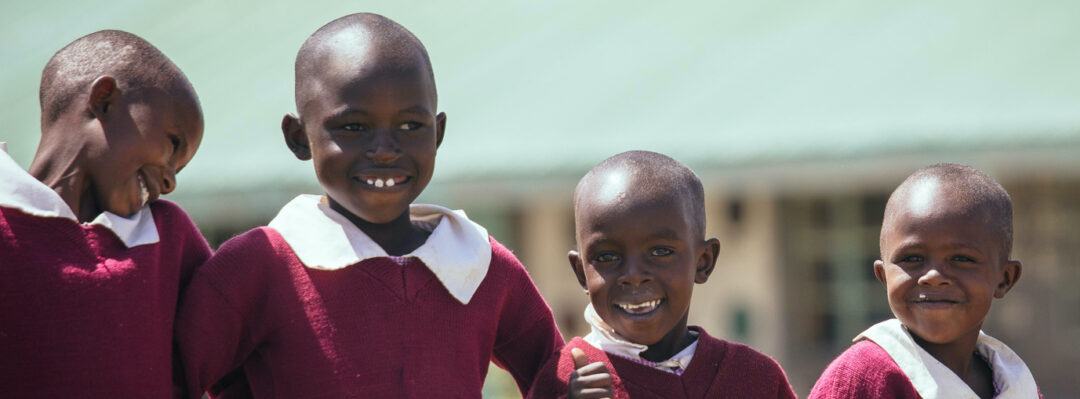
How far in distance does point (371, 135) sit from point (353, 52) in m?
0.17

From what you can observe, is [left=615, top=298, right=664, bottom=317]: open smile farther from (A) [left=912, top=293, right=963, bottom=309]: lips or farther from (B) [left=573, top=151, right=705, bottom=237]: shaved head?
(A) [left=912, top=293, right=963, bottom=309]: lips

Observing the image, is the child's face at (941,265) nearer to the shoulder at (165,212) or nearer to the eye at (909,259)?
the eye at (909,259)

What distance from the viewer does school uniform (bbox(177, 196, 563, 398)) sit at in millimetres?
2396

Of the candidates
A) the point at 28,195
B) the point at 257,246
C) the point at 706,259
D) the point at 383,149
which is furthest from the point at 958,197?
the point at 28,195

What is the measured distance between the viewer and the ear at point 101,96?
225 cm

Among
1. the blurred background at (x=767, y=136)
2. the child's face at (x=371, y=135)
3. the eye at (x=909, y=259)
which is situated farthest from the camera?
the blurred background at (x=767, y=136)

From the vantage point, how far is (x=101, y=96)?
2258 mm

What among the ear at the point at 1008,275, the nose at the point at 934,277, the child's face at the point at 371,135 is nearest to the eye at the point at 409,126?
the child's face at the point at 371,135

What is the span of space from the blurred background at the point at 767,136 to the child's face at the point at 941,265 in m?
4.21

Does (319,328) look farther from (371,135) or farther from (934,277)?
(934,277)

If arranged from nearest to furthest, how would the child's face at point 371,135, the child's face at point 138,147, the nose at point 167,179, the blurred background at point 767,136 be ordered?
the child's face at point 138,147, the nose at point 167,179, the child's face at point 371,135, the blurred background at point 767,136

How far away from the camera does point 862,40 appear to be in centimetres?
822

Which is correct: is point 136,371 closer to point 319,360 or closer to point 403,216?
point 319,360

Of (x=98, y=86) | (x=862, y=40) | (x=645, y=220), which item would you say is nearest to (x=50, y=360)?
(x=98, y=86)
